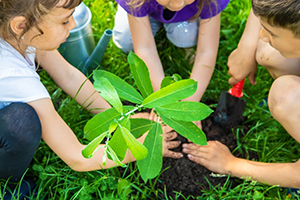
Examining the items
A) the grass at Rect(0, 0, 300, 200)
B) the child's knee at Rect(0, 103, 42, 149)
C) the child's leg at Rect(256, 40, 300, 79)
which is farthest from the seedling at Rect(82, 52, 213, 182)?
the child's leg at Rect(256, 40, 300, 79)

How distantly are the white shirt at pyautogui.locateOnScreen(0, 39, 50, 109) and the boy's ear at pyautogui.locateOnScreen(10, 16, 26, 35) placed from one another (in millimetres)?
108

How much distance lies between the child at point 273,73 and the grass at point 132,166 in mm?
86

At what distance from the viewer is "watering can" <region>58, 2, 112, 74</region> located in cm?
162

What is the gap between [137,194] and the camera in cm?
135

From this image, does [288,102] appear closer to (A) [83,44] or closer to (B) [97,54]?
(B) [97,54]

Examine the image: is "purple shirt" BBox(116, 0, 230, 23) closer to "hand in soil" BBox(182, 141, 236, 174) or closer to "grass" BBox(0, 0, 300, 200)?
"grass" BBox(0, 0, 300, 200)

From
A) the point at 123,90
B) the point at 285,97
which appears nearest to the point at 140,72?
the point at 123,90

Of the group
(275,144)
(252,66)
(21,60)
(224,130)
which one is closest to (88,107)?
(21,60)

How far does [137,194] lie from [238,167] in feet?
1.63

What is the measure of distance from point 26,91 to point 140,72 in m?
0.46

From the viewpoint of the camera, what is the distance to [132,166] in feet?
4.82

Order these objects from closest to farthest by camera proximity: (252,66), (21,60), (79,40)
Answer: (21,60) < (252,66) < (79,40)

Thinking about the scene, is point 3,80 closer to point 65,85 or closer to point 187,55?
point 65,85

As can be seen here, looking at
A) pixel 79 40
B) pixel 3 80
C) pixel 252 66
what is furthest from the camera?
pixel 79 40
